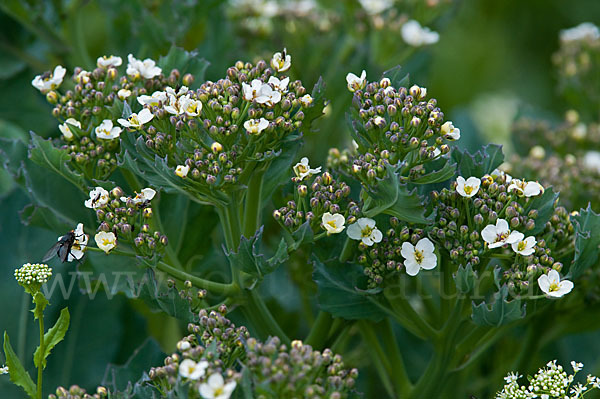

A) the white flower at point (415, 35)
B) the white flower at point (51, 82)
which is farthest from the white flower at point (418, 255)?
the white flower at point (415, 35)

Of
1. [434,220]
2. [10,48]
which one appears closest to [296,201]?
[434,220]

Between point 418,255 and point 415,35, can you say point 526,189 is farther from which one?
point 415,35

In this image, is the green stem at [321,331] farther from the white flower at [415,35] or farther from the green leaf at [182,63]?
the white flower at [415,35]

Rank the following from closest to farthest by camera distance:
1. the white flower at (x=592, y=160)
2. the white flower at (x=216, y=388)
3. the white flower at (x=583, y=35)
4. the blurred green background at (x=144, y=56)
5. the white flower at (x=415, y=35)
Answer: the white flower at (x=216, y=388) < the blurred green background at (x=144, y=56) < the white flower at (x=592, y=160) < the white flower at (x=415, y=35) < the white flower at (x=583, y=35)

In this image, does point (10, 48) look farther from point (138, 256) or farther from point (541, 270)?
point (541, 270)

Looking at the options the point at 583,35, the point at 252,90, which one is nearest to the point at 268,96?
the point at 252,90

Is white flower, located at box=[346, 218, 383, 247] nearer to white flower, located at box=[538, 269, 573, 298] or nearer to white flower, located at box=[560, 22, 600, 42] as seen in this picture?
white flower, located at box=[538, 269, 573, 298]
